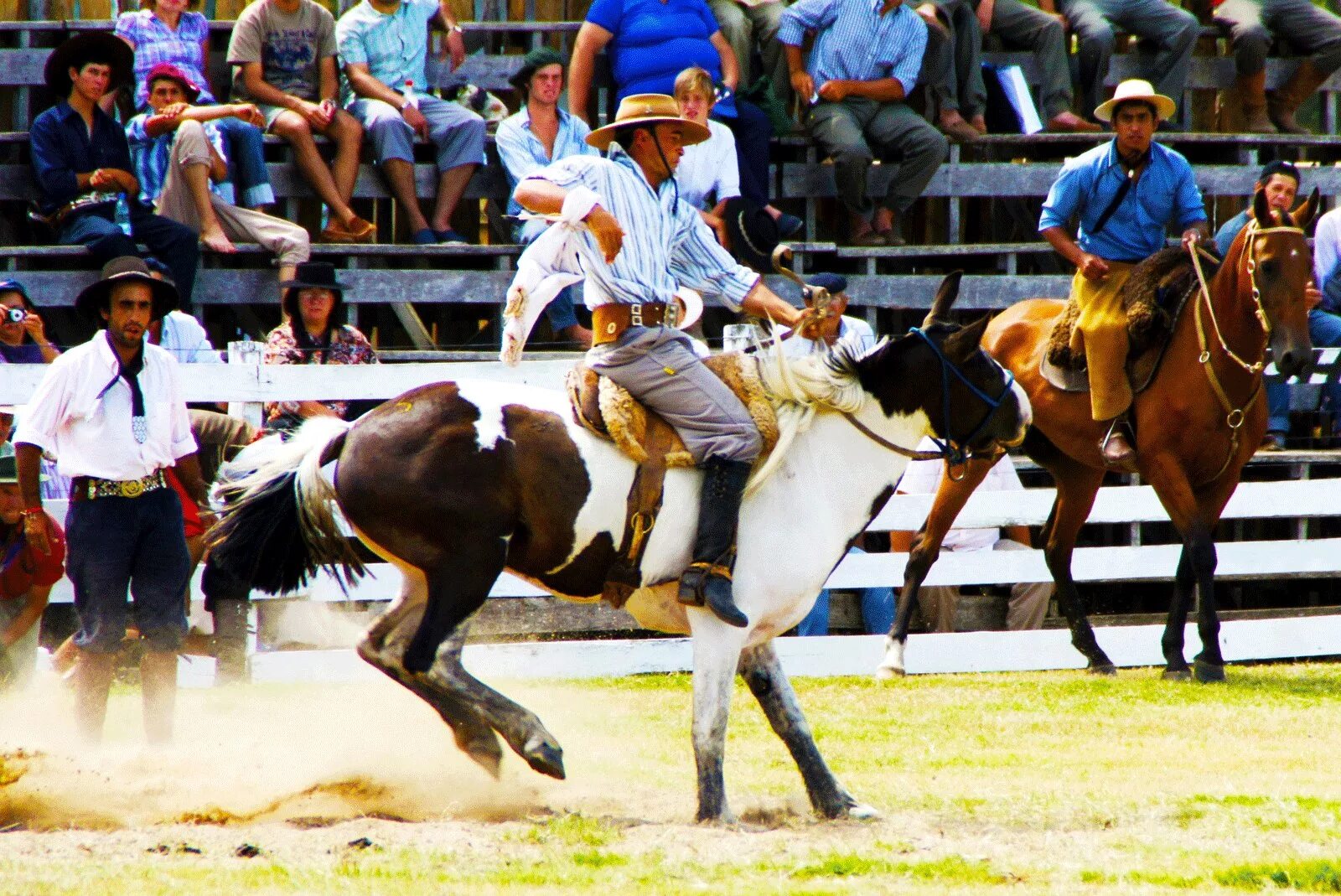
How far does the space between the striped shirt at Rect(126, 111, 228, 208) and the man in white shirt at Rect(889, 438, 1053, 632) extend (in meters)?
5.30

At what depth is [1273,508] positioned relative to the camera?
36.2 feet

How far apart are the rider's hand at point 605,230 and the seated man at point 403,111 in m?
6.16

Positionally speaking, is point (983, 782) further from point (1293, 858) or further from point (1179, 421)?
point (1179, 421)

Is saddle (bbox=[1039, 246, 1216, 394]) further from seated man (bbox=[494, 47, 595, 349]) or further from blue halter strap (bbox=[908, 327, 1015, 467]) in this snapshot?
seated man (bbox=[494, 47, 595, 349])

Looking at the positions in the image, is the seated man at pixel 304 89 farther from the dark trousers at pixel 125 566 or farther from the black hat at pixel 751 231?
the dark trousers at pixel 125 566

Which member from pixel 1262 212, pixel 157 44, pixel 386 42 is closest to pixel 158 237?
pixel 157 44

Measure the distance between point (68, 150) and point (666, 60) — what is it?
431cm

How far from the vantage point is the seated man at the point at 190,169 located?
1128 centimetres

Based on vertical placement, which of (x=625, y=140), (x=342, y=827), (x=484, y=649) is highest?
(x=625, y=140)

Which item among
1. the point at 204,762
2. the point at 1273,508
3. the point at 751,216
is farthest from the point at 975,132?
the point at 204,762

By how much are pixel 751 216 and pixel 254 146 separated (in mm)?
3629

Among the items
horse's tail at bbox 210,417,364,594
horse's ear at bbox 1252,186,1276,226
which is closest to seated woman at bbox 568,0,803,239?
horse's ear at bbox 1252,186,1276,226

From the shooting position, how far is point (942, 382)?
6613mm

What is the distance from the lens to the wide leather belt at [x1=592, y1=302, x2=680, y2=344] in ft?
21.2
